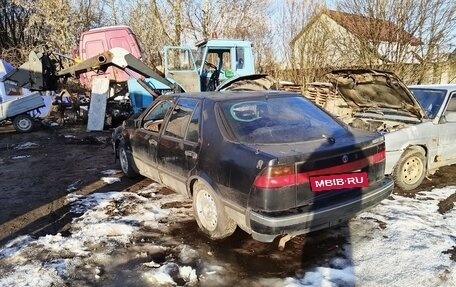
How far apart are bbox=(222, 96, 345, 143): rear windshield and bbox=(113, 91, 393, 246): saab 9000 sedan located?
1 cm

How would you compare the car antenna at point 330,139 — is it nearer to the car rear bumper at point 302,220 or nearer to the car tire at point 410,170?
the car rear bumper at point 302,220

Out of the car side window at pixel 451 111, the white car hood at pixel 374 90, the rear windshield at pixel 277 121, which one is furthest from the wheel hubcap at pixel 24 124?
the car side window at pixel 451 111

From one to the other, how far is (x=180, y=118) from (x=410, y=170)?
336cm

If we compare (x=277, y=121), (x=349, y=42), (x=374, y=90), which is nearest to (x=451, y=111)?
(x=374, y=90)

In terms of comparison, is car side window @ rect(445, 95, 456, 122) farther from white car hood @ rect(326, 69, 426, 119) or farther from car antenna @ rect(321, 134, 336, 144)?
car antenna @ rect(321, 134, 336, 144)

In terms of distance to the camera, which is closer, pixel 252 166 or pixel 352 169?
pixel 252 166

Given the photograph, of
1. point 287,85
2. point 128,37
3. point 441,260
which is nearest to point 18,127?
point 128,37

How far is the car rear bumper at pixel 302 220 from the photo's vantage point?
3025mm

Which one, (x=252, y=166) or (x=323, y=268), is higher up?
(x=252, y=166)

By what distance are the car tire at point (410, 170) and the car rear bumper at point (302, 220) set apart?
6.52 ft

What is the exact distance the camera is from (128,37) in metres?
14.7

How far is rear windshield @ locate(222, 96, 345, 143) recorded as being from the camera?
3.54 metres

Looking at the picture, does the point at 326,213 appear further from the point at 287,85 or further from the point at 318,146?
the point at 287,85

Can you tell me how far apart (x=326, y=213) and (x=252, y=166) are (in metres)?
0.77
